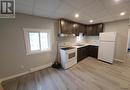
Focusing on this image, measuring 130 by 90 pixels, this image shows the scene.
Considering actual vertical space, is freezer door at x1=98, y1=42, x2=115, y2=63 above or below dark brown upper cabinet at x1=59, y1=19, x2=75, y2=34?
below

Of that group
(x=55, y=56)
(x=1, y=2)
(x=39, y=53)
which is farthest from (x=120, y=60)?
(x=1, y=2)

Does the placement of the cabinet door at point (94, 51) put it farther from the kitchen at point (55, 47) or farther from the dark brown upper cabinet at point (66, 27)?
the dark brown upper cabinet at point (66, 27)

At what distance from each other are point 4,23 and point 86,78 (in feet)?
11.6

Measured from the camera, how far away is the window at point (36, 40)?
2.95 m

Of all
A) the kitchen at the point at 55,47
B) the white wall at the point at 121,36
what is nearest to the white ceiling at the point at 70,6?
the kitchen at the point at 55,47

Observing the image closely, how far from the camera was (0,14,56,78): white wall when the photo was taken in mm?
2418

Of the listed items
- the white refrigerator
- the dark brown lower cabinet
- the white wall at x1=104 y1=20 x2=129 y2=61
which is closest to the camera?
the white refrigerator

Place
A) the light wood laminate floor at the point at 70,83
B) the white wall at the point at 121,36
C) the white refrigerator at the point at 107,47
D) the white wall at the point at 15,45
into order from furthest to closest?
the white wall at the point at 121,36 → the white refrigerator at the point at 107,47 → the white wall at the point at 15,45 → the light wood laminate floor at the point at 70,83

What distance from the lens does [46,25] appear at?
3408mm

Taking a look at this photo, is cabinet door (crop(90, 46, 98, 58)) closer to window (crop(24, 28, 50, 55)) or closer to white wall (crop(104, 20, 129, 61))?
white wall (crop(104, 20, 129, 61))

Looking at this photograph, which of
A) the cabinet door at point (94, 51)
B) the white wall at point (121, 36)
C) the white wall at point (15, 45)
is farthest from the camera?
the cabinet door at point (94, 51)

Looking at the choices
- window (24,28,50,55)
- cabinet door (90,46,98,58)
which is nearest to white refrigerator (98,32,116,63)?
cabinet door (90,46,98,58)

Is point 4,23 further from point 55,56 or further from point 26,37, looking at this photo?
point 55,56

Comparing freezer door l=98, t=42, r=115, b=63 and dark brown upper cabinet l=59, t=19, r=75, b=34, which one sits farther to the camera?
freezer door l=98, t=42, r=115, b=63
